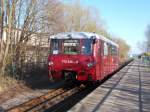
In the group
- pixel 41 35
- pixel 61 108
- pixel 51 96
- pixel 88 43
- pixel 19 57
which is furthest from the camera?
pixel 41 35

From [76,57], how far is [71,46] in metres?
0.74

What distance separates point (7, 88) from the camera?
1596cm

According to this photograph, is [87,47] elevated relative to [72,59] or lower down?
elevated

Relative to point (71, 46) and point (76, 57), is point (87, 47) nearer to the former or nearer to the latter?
point (76, 57)

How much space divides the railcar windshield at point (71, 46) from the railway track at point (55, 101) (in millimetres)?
2141

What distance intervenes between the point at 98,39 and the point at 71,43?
144 cm

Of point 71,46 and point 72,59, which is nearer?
point 72,59

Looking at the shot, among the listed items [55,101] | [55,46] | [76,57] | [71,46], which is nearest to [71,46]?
[71,46]

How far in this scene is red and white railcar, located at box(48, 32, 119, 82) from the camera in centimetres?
1616

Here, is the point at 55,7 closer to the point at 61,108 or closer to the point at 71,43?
the point at 71,43

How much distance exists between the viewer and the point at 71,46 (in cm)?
1677

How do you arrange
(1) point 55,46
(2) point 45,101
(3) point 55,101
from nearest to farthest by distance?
1. (2) point 45,101
2. (3) point 55,101
3. (1) point 55,46

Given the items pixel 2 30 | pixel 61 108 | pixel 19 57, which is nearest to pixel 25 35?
pixel 19 57

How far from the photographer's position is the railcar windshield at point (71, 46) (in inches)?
642
